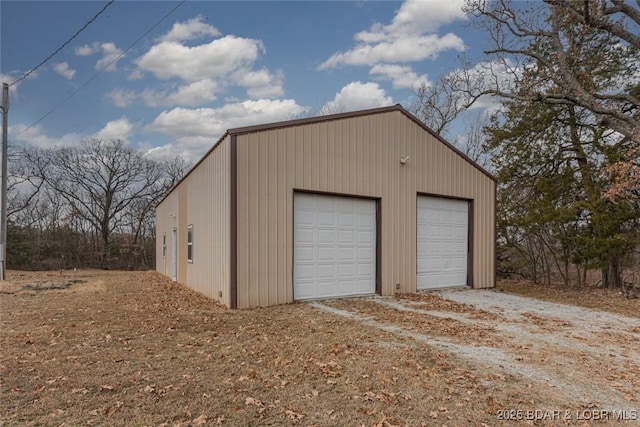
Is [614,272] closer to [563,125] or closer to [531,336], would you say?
[563,125]

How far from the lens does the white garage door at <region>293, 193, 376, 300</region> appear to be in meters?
8.32

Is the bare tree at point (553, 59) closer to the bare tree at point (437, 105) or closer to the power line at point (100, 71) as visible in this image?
the bare tree at point (437, 105)

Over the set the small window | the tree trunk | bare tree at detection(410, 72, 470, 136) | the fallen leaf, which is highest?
bare tree at detection(410, 72, 470, 136)

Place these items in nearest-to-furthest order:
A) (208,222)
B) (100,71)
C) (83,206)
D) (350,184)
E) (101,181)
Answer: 1. (350,184)
2. (208,222)
3. (100,71)
4. (83,206)
5. (101,181)

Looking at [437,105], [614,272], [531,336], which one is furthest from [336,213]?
[437,105]

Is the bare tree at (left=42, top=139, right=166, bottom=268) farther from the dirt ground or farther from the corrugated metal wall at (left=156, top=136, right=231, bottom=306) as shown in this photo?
the dirt ground

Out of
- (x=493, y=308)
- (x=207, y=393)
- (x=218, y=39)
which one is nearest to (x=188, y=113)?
(x=218, y=39)

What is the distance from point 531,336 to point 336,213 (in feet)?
14.5

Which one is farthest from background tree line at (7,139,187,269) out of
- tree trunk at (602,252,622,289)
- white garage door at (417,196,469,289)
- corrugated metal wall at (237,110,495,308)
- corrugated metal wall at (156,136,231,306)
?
tree trunk at (602,252,622,289)

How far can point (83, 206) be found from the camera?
24984 millimetres

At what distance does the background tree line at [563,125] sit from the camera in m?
10.8

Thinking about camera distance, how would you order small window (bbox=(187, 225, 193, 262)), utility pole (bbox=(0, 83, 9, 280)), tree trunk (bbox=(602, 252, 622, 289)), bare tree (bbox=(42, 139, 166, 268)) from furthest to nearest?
bare tree (bbox=(42, 139, 166, 268)) → utility pole (bbox=(0, 83, 9, 280)) → tree trunk (bbox=(602, 252, 622, 289)) → small window (bbox=(187, 225, 193, 262))

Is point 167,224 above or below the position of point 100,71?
below

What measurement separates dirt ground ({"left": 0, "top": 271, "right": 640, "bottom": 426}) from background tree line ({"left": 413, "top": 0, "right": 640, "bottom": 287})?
516 centimetres
